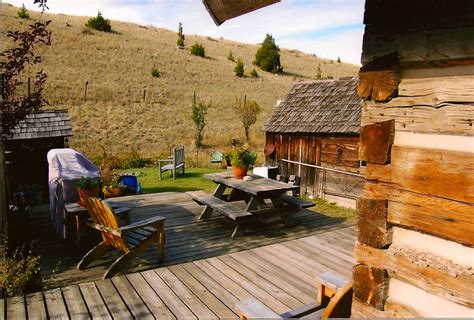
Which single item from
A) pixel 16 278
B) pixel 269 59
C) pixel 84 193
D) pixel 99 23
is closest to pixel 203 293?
pixel 16 278

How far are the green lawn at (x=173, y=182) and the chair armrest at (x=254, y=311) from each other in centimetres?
845

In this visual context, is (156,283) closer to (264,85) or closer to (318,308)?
(318,308)

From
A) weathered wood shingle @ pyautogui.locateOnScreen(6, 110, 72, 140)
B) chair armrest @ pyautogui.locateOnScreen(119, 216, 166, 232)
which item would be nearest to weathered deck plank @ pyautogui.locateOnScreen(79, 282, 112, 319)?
chair armrest @ pyautogui.locateOnScreen(119, 216, 166, 232)

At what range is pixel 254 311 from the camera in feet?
8.35

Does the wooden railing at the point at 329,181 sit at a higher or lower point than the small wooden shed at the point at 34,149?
lower

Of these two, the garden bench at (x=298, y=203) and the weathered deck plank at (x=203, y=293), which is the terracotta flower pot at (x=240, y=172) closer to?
the garden bench at (x=298, y=203)

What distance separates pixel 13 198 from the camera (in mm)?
7523

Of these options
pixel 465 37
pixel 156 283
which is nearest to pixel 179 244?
pixel 156 283

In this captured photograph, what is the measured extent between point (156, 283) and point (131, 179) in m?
6.35

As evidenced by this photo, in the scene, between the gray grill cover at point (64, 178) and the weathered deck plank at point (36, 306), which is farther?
the gray grill cover at point (64, 178)

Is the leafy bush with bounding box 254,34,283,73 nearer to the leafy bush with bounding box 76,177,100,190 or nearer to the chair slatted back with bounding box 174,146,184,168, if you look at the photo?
the chair slatted back with bounding box 174,146,184,168

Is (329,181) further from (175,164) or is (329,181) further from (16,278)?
(16,278)

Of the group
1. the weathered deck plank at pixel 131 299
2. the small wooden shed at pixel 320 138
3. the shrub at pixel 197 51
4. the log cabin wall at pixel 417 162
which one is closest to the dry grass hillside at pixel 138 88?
the shrub at pixel 197 51

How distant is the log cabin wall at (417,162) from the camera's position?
1.83 metres
